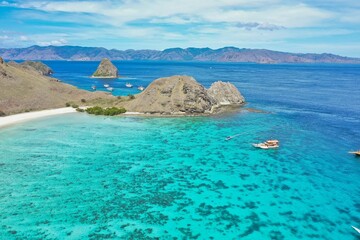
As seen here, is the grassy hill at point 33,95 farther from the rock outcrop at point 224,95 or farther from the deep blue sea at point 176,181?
the rock outcrop at point 224,95

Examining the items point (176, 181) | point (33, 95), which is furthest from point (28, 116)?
point (176, 181)

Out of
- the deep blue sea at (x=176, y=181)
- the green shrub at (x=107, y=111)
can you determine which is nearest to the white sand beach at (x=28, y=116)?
the deep blue sea at (x=176, y=181)

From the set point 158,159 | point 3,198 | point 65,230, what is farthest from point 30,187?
point 158,159

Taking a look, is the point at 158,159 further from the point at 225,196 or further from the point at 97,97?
the point at 97,97

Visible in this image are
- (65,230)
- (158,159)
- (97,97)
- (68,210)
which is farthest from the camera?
(97,97)

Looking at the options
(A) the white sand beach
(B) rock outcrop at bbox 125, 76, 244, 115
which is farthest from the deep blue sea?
(B) rock outcrop at bbox 125, 76, 244, 115

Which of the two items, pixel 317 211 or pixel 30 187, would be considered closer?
pixel 317 211
